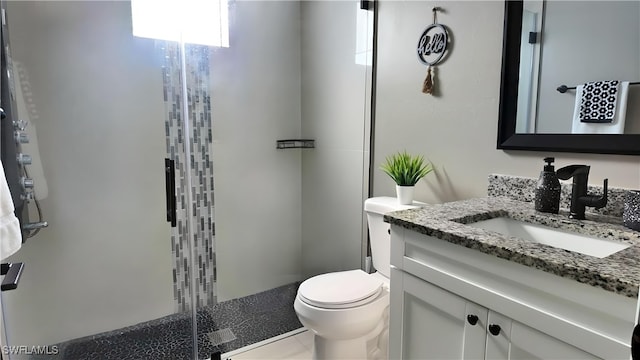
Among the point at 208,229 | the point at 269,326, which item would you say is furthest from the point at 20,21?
the point at 269,326

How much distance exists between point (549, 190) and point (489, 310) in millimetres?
525

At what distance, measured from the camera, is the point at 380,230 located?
1831 mm

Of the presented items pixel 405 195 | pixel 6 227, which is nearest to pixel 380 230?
pixel 405 195

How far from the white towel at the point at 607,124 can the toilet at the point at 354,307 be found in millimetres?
739

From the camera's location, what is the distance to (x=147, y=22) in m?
2.11

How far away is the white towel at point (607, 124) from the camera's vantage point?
48.2 inches

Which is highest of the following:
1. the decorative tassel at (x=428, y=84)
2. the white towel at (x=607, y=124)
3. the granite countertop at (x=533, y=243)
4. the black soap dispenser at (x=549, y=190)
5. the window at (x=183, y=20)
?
the window at (x=183, y=20)

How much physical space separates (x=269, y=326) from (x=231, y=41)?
70.4 inches

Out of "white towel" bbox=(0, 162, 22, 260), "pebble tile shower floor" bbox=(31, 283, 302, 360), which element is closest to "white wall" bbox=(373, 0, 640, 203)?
"pebble tile shower floor" bbox=(31, 283, 302, 360)

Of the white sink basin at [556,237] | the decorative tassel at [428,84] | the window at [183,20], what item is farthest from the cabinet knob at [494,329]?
the window at [183,20]

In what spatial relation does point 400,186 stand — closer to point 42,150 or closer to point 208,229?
point 208,229

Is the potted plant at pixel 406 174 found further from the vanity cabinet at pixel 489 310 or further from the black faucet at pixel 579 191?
the black faucet at pixel 579 191

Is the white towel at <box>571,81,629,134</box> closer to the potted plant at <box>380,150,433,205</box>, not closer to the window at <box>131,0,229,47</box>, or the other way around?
the potted plant at <box>380,150,433,205</box>

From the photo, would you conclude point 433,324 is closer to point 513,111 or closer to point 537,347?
point 537,347
